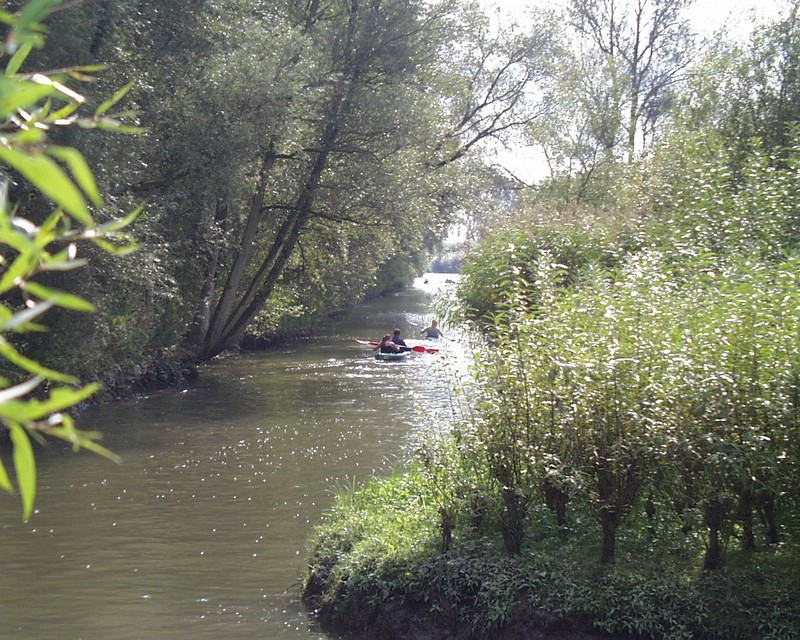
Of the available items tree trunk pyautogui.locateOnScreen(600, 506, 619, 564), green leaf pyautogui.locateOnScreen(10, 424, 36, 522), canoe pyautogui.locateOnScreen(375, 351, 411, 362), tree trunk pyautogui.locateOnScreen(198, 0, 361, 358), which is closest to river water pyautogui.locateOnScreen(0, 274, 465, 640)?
tree trunk pyautogui.locateOnScreen(600, 506, 619, 564)

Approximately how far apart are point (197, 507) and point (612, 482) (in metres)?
6.24

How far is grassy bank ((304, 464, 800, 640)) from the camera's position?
5863 millimetres

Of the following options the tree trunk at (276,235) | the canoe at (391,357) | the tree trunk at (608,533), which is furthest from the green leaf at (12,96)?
the canoe at (391,357)

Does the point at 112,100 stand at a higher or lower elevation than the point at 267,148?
lower

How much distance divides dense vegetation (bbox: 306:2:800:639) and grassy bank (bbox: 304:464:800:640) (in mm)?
15

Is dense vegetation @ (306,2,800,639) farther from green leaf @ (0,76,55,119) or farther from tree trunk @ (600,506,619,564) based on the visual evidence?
green leaf @ (0,76,55,119)

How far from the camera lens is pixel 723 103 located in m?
15.7

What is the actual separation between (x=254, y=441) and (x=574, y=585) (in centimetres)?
968

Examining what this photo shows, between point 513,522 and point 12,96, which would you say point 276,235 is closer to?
point 513,522

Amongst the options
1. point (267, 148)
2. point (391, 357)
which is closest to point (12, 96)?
point (267, 148)

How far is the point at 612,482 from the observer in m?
6.48

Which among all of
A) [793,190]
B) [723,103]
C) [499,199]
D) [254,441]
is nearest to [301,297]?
[499,199]

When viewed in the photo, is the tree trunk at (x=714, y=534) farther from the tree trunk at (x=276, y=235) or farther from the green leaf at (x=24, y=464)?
the tree trunk at (x=276, y=235)

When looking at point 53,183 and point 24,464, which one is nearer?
point 53,183
